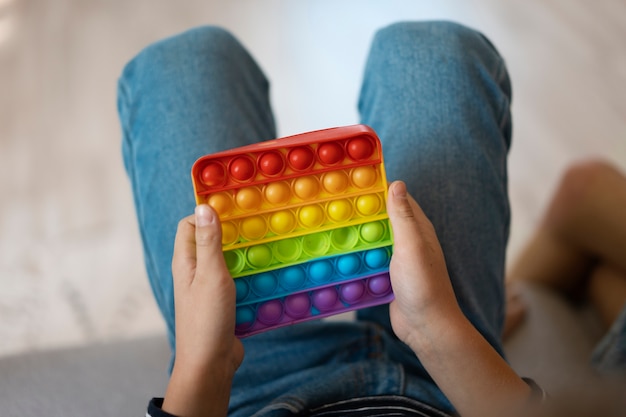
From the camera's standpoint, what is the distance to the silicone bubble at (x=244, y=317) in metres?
0.50

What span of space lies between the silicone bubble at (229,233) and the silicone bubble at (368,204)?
4.2 inches

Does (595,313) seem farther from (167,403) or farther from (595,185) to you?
(167,403)

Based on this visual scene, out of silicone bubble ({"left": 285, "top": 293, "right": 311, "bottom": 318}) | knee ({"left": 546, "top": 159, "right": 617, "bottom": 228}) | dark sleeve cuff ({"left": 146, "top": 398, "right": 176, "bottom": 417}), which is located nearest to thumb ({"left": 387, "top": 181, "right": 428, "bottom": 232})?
silicone bubble ({"left": 285, "top": 293, "right": 311, "bottom": 318})

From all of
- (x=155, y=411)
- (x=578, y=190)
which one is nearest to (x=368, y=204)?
(x=155, y=411)

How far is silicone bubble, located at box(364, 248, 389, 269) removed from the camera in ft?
A: 1.65

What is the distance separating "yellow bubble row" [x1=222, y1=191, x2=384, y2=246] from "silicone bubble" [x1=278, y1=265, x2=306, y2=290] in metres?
0.03

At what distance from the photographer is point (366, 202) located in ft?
1.64

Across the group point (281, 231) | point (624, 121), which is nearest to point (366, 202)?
point (281, 231)

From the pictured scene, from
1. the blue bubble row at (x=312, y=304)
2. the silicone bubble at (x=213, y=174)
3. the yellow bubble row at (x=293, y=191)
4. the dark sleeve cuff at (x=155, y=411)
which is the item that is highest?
the silicone bubble at (x=213, y=174)

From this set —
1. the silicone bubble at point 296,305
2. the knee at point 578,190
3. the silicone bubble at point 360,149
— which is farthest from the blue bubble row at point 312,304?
the knee at point 578,190

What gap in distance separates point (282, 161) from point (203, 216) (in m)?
0.08

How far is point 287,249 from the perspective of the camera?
0.50 metres

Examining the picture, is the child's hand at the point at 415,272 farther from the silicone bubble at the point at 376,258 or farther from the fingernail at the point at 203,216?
the fingernail at the point at 203,216

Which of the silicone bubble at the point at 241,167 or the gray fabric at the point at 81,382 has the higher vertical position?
the silicone bubble at the point at 241,167
